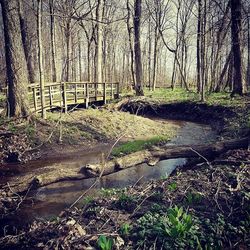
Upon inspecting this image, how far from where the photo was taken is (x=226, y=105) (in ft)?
53.9

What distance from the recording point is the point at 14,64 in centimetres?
1323

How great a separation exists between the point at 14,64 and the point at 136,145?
6.51 metres

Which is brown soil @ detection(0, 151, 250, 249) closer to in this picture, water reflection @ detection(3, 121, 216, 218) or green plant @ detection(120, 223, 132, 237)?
green plant @ detection(120, 223, 132, 237)

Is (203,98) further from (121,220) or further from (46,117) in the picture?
(121,220)

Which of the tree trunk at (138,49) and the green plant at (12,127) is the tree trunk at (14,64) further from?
the tree trunk at (138,49)

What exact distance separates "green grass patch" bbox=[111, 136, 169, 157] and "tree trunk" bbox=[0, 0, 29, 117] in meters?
4.63

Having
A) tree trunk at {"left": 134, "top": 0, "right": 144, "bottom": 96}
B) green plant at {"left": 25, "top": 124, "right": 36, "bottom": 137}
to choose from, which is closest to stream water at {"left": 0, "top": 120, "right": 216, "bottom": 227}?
green plant at {"left": 25, "top": 124, "right": 36, "bottom": 137}

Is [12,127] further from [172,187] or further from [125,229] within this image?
[125,229]

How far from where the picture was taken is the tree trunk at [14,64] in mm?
12883

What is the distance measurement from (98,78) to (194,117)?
7.81m

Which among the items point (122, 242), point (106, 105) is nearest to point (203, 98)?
point (106, 105)

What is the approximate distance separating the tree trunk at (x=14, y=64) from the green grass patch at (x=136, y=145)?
4.63 meters


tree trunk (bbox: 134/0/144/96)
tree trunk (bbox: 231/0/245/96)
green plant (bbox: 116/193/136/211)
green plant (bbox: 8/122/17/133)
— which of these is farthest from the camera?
tree trunk (bbox: 134/0/144/96)

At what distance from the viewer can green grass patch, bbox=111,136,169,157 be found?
11848 mm
